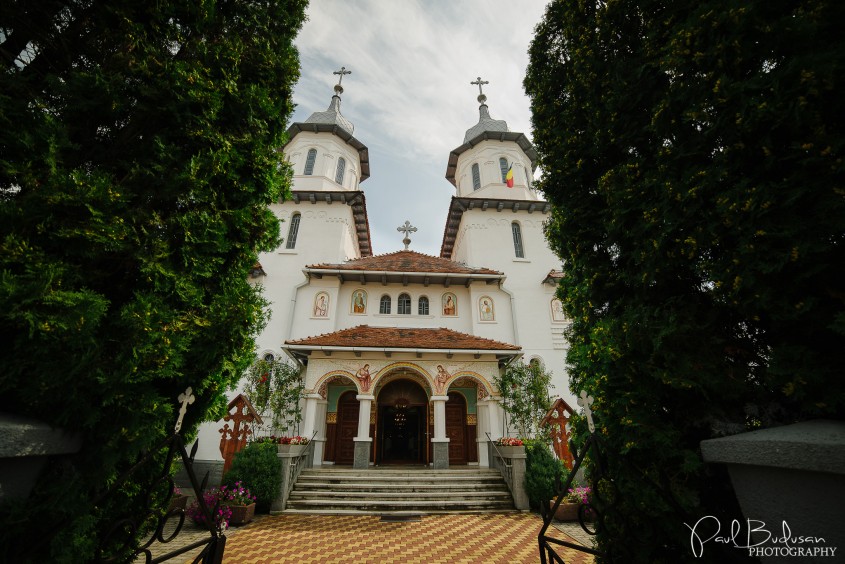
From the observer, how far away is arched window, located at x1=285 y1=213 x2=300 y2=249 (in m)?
18.7

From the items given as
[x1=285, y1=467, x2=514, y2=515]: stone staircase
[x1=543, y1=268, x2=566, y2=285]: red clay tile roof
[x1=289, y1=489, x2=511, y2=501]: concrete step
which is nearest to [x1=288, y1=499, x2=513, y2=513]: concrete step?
[x1=285, y1=467, x2=514, y2=515]: stone staircase

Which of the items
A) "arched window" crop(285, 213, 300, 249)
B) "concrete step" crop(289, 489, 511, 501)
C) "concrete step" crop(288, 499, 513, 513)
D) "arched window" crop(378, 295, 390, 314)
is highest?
"arched window" crop(285, 213, 300, 249)

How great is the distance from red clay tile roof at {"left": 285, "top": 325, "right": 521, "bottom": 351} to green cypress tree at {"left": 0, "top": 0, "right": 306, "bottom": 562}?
9966 mm

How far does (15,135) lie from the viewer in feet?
7.36

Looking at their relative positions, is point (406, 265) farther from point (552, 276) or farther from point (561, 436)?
point (561, 436)

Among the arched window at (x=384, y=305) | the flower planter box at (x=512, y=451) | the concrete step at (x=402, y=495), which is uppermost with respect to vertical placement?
the arched window at (x=384, y=305)

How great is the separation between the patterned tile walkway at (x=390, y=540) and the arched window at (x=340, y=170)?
1850 cm

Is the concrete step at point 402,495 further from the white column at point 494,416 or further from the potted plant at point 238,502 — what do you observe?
the white column at point 494,416

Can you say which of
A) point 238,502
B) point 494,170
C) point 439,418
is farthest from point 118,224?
point 494,170

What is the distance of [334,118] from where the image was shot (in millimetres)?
23422

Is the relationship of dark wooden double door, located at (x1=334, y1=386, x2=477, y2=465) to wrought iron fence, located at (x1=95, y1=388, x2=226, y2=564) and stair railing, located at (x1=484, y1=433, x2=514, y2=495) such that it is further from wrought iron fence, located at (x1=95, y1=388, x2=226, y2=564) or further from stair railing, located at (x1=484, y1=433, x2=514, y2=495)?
wrought iron fence, located at (x1=95, y1=388, x2=226, y2=564)

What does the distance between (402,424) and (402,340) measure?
16.8 feet

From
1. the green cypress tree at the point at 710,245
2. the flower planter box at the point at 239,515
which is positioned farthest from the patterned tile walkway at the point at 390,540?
the green cypress tree at the point at 710,245

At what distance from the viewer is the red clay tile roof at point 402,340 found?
13.5 meters
